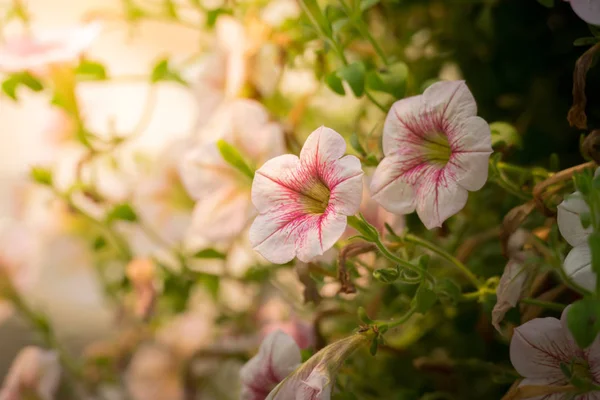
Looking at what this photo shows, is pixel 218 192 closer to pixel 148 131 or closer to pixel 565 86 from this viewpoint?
pixel 565 86

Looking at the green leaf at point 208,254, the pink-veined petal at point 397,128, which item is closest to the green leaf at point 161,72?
the green leaf at point 208,254

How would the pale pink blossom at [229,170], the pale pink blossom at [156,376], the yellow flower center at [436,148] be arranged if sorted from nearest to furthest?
the yellow flower center at [436,148] < the pale pink blossom at [229,170] < the pale pink blossom at [156,376]

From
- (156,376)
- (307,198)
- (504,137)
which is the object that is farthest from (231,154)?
(156,376)

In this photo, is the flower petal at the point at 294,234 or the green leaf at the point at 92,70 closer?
the flower petal at the point at 294,234

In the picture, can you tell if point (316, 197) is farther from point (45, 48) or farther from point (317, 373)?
point (45, 48)

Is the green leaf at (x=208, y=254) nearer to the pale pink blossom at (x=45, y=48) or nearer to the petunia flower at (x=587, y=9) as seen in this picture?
the pale pink blossom at (x=45, y=48)

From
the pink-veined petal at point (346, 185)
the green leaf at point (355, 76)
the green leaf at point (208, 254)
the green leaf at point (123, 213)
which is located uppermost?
the green leaf at point (355, 76)

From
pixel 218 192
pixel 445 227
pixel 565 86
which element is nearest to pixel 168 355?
pixel 218 192
